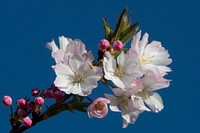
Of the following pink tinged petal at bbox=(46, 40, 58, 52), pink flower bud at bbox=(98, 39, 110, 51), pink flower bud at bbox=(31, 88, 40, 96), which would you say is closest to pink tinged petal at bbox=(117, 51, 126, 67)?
pink flower bud at bbox=(98, 39, 110, 51)

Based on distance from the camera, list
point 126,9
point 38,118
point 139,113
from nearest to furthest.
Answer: point 38,118
point 139,113
point 126,9

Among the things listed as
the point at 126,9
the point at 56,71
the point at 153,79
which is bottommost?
the point at 153,79

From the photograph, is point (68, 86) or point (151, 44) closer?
point (68, 86)

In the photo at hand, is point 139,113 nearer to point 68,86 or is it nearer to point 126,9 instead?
point 68,86

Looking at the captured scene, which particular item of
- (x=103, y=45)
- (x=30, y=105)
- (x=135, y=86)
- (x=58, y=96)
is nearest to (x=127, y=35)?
(x=103, y=45)

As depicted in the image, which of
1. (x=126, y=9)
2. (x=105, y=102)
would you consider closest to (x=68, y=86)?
(x=105, y=102)

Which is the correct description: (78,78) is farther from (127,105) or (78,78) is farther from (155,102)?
(155,102)

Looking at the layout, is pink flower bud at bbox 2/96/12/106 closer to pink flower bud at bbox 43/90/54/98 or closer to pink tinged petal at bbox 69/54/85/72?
pink flower bud at bbox 43/90/54/98

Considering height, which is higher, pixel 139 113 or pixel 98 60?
pixel 98 60
